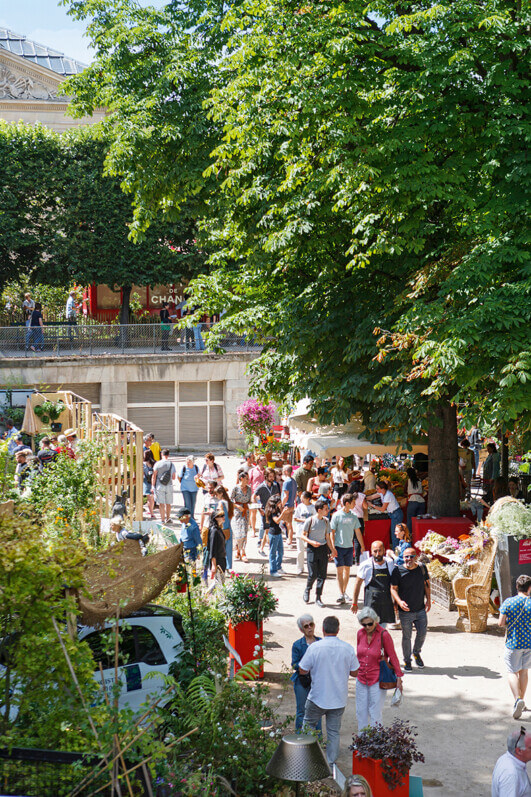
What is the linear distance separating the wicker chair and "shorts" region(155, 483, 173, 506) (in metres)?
8.02

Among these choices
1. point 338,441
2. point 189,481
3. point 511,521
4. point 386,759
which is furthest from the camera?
point 189,481

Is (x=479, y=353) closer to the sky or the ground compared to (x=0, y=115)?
closer to the ground

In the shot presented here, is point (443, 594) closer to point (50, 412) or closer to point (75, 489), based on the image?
point (75, 489)

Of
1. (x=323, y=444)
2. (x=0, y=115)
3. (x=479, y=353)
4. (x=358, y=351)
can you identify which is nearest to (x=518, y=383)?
(x=479, y=353)

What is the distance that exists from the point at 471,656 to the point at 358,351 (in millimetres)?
5099

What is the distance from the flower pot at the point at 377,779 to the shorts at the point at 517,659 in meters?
2.75

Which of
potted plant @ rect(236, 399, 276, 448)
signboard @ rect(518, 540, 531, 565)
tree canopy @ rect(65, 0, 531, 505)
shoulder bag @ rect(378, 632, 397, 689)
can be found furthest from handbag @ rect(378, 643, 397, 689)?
potted plant @ rect(236, 399, 276, 448)

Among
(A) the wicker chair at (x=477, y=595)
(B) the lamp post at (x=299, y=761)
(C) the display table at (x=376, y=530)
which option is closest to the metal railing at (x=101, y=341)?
(C) the display table at (x=376, y=530)

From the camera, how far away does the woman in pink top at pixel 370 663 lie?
8352 millimetres

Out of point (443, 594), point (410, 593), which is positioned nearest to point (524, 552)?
point (443, 594)

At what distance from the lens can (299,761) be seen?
5047 mm

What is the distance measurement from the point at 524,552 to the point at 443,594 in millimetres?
1765

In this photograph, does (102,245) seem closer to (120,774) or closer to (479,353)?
(479,353)

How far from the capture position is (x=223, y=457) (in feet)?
105
